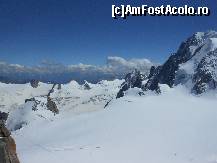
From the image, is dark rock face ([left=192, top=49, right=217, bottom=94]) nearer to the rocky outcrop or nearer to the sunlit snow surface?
the sunlit snow surface

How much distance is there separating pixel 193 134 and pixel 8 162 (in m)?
39.7

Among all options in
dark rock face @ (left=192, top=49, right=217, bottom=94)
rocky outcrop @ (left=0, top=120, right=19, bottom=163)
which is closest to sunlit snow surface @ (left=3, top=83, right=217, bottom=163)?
dark rock face @ (left=192, top=49, right=217, bottom=94)

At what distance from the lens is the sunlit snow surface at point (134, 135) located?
4491 cm

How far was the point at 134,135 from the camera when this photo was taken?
56.6 m

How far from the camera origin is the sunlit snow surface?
44.9 m

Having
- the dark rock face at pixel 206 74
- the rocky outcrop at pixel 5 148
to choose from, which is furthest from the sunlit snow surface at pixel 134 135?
the rocky outcrop at pixel 5 148

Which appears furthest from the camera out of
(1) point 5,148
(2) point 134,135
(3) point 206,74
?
(3) point 206,74

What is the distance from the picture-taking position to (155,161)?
4347 cm

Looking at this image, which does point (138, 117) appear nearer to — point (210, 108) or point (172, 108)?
point (172, 108)

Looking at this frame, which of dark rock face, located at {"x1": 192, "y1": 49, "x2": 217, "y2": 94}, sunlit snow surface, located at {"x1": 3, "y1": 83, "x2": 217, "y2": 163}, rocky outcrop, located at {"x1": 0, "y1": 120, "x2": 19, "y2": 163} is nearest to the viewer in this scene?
rocky outcrop, located at {"x1": 0, "y1": 120, "x2": 19, "y2": 163}

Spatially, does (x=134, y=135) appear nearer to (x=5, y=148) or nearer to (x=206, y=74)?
(x=5, y=148)

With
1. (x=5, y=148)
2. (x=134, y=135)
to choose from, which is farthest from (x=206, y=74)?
(x=5, y=148)

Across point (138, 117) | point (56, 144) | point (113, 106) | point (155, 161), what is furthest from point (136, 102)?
point (155, 161)

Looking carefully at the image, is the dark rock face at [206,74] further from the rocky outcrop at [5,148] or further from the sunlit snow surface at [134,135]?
the rocky outcrop at [5,148]
